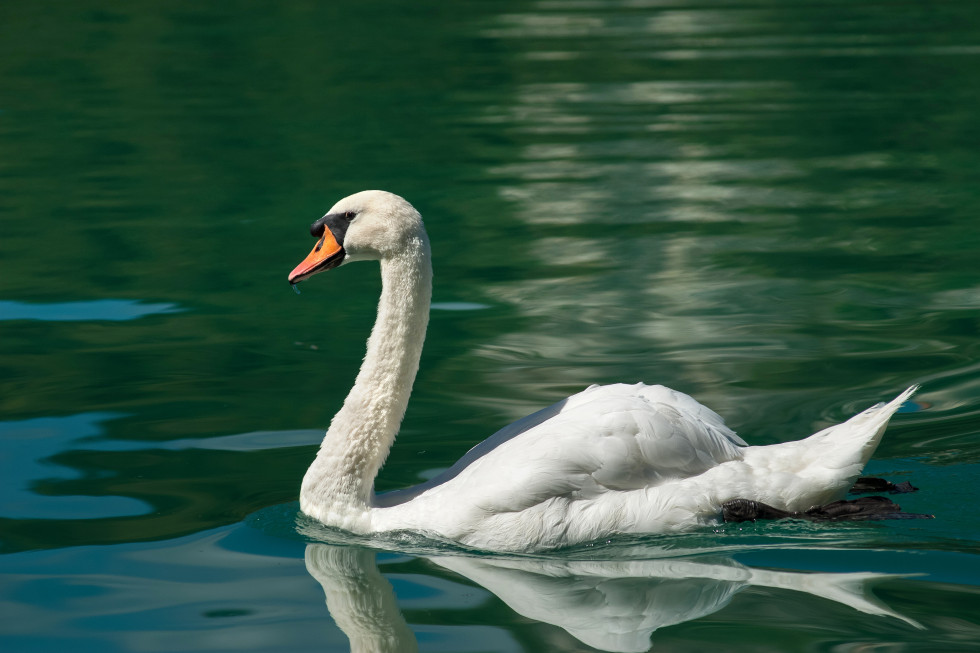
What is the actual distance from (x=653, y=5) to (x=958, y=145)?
50.8 feet

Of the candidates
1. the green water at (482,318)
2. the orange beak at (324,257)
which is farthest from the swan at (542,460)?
the green water at (482,318)

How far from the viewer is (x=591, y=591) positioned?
17.6 ft

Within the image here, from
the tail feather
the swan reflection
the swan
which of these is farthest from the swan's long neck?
the tail feather

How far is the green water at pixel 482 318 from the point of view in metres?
5.31

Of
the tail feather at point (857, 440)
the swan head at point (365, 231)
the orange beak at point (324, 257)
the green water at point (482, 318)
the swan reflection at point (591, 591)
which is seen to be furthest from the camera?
the orange beak at point (324, 257)

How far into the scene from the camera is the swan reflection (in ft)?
Answer: 16.5

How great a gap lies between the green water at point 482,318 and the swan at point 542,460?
15 cm

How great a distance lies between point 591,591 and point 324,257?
1926 mm

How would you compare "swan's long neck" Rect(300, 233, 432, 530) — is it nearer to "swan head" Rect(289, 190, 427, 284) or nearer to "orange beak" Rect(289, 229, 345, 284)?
"swan head" Rect(289, 190, 427, 284)

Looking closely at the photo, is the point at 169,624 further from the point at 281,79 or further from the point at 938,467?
the point at 281,79

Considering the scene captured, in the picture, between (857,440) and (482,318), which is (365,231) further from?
(482,318)

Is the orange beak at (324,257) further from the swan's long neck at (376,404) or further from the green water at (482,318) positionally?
the green water at (482,318)

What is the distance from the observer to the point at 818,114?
17.4 meters

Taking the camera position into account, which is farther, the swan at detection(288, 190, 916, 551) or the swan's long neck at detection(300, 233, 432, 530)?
the swan's long neck at detection(300, 233, 432, 530)
